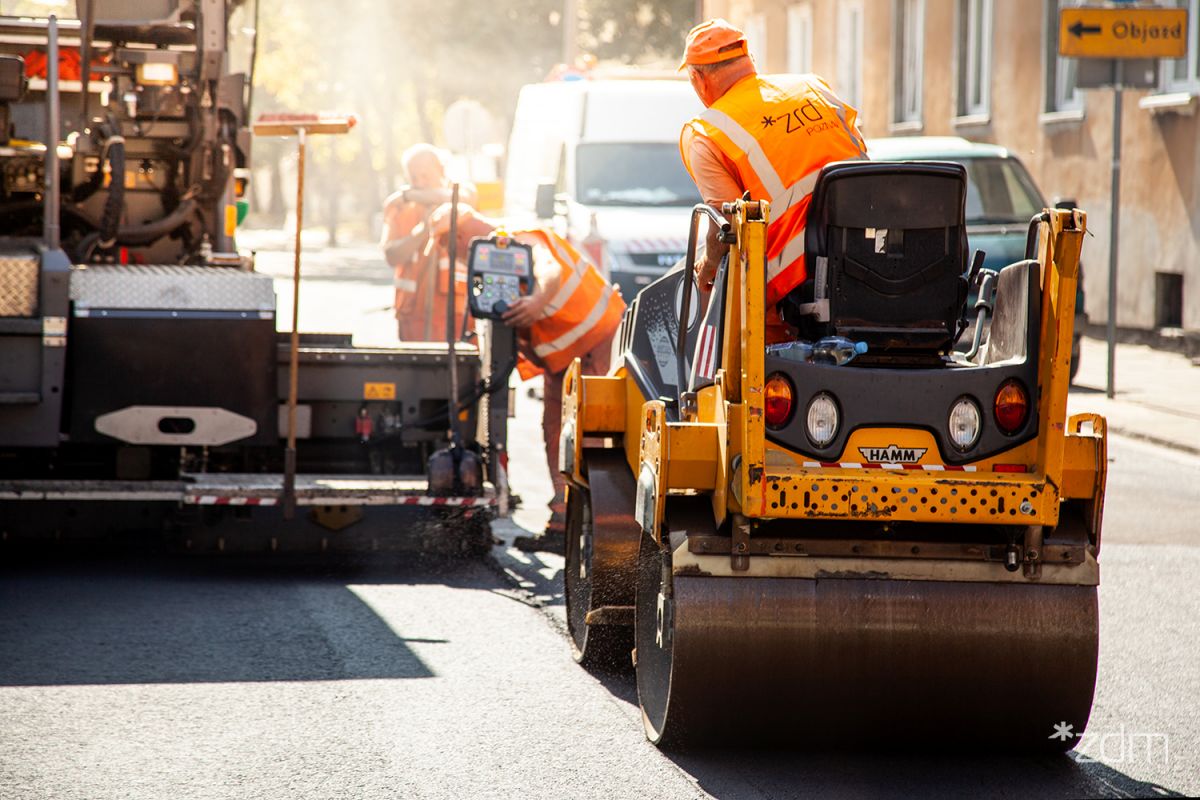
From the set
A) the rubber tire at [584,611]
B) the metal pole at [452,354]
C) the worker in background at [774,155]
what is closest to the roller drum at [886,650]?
the worker in background at [774,155]

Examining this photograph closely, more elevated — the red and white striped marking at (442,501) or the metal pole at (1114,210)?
the metal pole at (1114,210)

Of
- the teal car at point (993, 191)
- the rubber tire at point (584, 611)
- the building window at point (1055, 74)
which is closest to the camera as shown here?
the rubber tire at point (584, 611)

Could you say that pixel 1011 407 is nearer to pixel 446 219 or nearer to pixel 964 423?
pixel 964 423

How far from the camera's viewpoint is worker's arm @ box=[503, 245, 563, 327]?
9.18 metres

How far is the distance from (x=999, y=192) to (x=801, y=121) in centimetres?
1180

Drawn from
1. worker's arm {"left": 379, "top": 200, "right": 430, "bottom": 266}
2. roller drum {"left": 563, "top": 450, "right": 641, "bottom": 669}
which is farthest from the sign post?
roller drum {"left": 563, "top": 450, "right": 641, "bottom": 669}

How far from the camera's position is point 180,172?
10312 mm

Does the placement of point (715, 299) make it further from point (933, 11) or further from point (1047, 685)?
point (933, 11)

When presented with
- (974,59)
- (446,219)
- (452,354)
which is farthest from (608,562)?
(974,59)

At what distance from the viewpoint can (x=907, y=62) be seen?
98.7ft

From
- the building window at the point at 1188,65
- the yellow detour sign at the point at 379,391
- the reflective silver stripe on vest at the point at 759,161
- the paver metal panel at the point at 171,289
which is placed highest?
the building window at the point at 1188,65

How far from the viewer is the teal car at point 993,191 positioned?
53.9 feet

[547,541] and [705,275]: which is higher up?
[705,275]

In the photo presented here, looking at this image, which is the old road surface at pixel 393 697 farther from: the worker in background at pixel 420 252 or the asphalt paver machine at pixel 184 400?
the worker in background at pixel 420 252
